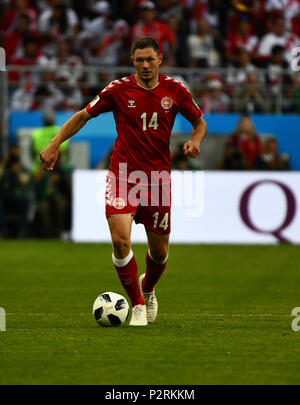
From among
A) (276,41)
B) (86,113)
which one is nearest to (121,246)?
(86,113)

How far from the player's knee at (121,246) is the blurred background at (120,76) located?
9896 millimetres

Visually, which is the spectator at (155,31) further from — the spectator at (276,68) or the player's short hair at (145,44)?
the player's short hair at (145,44)

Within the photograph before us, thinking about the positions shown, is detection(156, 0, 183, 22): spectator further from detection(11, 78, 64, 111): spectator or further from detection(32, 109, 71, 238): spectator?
detection(32, 109, 71, 238): spectator

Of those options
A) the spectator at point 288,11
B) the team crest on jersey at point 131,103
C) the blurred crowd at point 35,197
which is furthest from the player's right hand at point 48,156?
the spectator at point 288,11

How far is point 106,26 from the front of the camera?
21891mm

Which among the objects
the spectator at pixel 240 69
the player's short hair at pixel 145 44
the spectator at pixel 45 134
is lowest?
the spectator at pixel 45 134

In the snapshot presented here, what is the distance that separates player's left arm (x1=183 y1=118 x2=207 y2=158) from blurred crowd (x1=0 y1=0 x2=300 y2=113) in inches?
442

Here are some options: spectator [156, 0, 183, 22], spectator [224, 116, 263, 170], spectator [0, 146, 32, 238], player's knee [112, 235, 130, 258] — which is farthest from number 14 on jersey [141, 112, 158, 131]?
spectator [156, 0, 183, 22]

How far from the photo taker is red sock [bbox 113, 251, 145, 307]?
838 cm

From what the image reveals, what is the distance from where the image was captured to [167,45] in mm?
20641

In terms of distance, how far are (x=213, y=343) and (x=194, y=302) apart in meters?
2.88

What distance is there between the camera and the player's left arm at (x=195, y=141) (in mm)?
8219

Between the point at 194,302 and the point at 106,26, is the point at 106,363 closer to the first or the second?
the point at 194,302

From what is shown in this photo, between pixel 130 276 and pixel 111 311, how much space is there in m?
0.33
